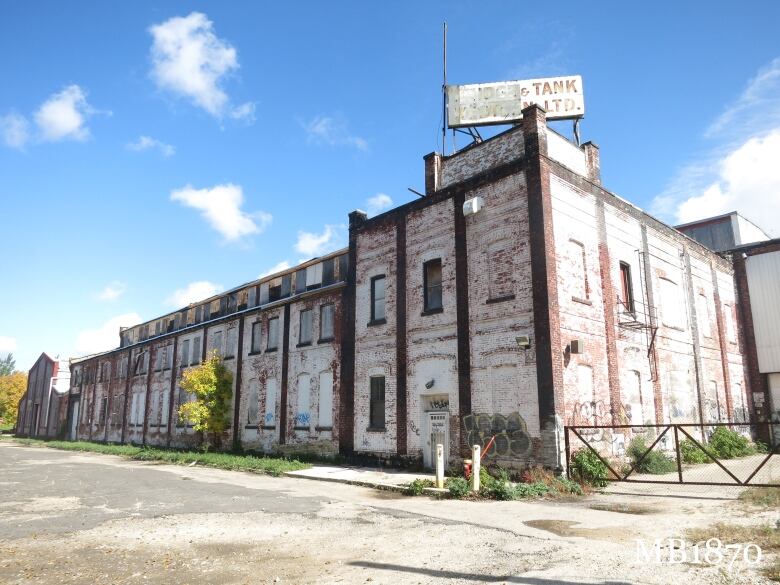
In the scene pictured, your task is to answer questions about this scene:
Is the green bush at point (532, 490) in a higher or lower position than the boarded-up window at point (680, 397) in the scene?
lower

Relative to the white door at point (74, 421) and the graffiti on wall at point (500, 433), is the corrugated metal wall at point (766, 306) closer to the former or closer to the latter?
the graffiti on wall at point (500, 433)

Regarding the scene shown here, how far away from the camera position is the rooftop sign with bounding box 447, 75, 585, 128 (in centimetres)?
1841

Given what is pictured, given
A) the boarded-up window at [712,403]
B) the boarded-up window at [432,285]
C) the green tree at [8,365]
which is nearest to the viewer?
the boarded-up window at [432,285]

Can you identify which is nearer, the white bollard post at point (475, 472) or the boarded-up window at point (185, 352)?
the white bollard post at point (475, 472)

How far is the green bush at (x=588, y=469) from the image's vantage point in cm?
1293

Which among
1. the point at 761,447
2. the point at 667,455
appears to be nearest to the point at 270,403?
the point at 667,455

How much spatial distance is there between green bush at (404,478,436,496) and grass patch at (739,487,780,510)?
645cm

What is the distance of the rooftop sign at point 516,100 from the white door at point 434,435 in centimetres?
980

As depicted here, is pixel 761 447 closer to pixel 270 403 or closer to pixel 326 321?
pixel 326 321

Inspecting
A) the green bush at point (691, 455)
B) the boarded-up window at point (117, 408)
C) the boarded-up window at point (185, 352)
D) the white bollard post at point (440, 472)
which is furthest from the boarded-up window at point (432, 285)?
the boarded-up window at point (117, 408)

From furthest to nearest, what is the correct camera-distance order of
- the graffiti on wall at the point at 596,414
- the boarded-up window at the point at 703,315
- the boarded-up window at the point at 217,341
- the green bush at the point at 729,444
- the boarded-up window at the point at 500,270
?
the boarded-up window at the point at 217,341 → the boarded-up window at the point at 703,315 → the green bush at the point at 729,444 → the boarded-up window at the point at 500,270 → the graffiti on wall at the point at 596,414

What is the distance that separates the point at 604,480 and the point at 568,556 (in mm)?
6875

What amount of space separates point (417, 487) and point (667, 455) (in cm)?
910

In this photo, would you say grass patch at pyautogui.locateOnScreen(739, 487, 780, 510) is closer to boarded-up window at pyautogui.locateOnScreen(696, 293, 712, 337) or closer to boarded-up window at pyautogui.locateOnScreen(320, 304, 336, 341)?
boarded-up window at pyautogui.locateOnScreen(696, 293, 712, 337)
